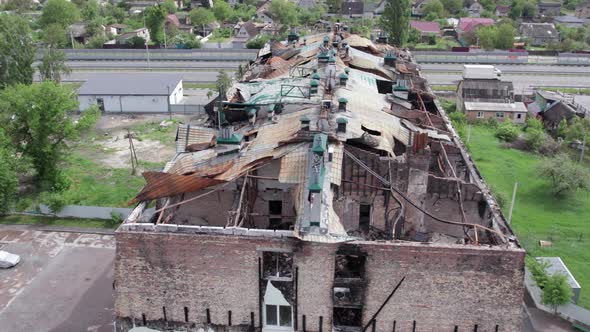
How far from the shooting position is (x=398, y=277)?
1867cm

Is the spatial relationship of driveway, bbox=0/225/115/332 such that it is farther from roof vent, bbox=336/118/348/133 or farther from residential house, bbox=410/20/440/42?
residential house, bbox=410/20/440/42

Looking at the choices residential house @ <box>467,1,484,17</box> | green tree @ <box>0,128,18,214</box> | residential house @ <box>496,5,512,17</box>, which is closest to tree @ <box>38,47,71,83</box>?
green tree @ <box>0,128,18,214</box>

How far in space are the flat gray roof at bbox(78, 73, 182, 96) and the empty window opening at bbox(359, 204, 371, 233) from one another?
46890mm

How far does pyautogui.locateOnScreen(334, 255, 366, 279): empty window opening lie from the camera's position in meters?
19.2

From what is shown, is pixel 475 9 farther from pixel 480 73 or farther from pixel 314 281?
pixel 314 281

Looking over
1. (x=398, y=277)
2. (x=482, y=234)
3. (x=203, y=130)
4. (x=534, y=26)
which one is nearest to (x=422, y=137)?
(x=482, y=234)

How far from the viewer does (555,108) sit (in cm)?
6259

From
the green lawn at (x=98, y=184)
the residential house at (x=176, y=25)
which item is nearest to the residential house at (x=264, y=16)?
the residential house at (x=176, y=25)

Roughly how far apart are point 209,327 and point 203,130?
11152 mm

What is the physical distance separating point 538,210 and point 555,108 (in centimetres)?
2460

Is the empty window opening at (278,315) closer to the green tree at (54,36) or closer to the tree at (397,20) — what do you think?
the tree at (397,20)

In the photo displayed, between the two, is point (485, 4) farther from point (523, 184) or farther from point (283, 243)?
point (283, 243)

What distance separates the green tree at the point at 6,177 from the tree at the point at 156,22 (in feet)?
227

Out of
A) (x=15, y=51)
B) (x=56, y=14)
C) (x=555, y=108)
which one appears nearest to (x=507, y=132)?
(x=555, y=108)
